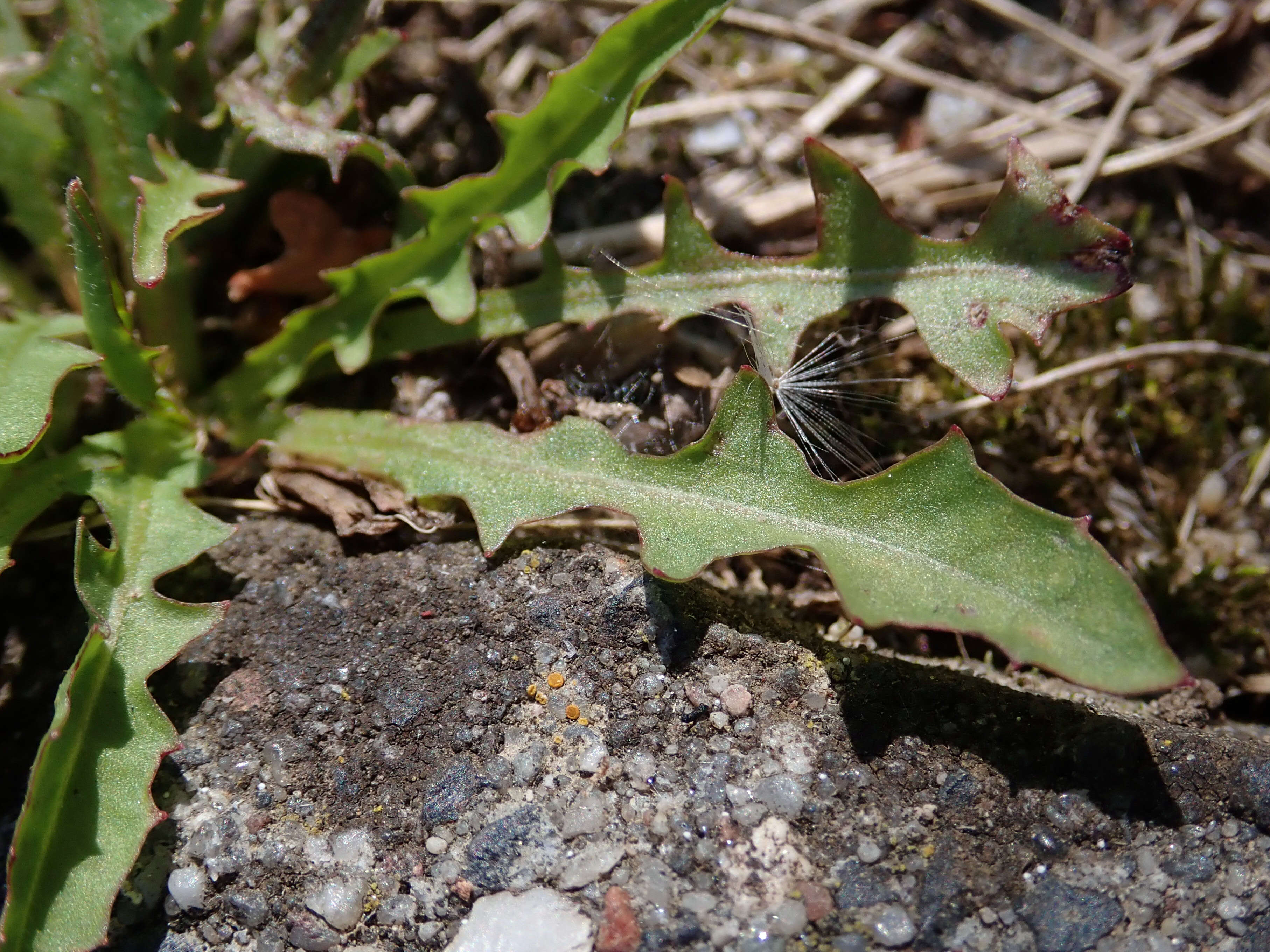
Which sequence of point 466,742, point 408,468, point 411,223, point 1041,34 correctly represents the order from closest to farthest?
1. point 466,742
2. point 408,468
3. point 411,223
4. point 1041,34

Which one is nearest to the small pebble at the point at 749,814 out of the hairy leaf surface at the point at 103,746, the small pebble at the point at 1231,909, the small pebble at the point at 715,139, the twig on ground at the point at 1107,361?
the small pebble at the point at 1231,909

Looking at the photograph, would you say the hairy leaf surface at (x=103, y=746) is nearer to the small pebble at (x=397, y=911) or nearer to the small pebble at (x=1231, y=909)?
the small pebble at (x=397, y=911)

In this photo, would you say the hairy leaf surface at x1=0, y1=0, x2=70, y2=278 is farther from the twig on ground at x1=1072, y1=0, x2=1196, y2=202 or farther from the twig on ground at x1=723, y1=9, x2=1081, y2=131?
the twig on ground at x1=1072, y1=0, x2=1196, y2=202

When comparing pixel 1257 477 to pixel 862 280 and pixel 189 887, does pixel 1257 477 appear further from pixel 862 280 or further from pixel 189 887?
pixel 189 887

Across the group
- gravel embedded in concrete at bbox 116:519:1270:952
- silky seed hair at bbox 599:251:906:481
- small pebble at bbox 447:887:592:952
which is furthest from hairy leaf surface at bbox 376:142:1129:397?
small pebble at bbox 447:887:592:952

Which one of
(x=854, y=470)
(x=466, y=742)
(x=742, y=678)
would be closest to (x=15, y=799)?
(x=466, y=742)

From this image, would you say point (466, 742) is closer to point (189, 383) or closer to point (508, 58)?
point (189, 383)

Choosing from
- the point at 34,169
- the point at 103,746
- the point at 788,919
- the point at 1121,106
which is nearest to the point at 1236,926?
the point at 788,919
